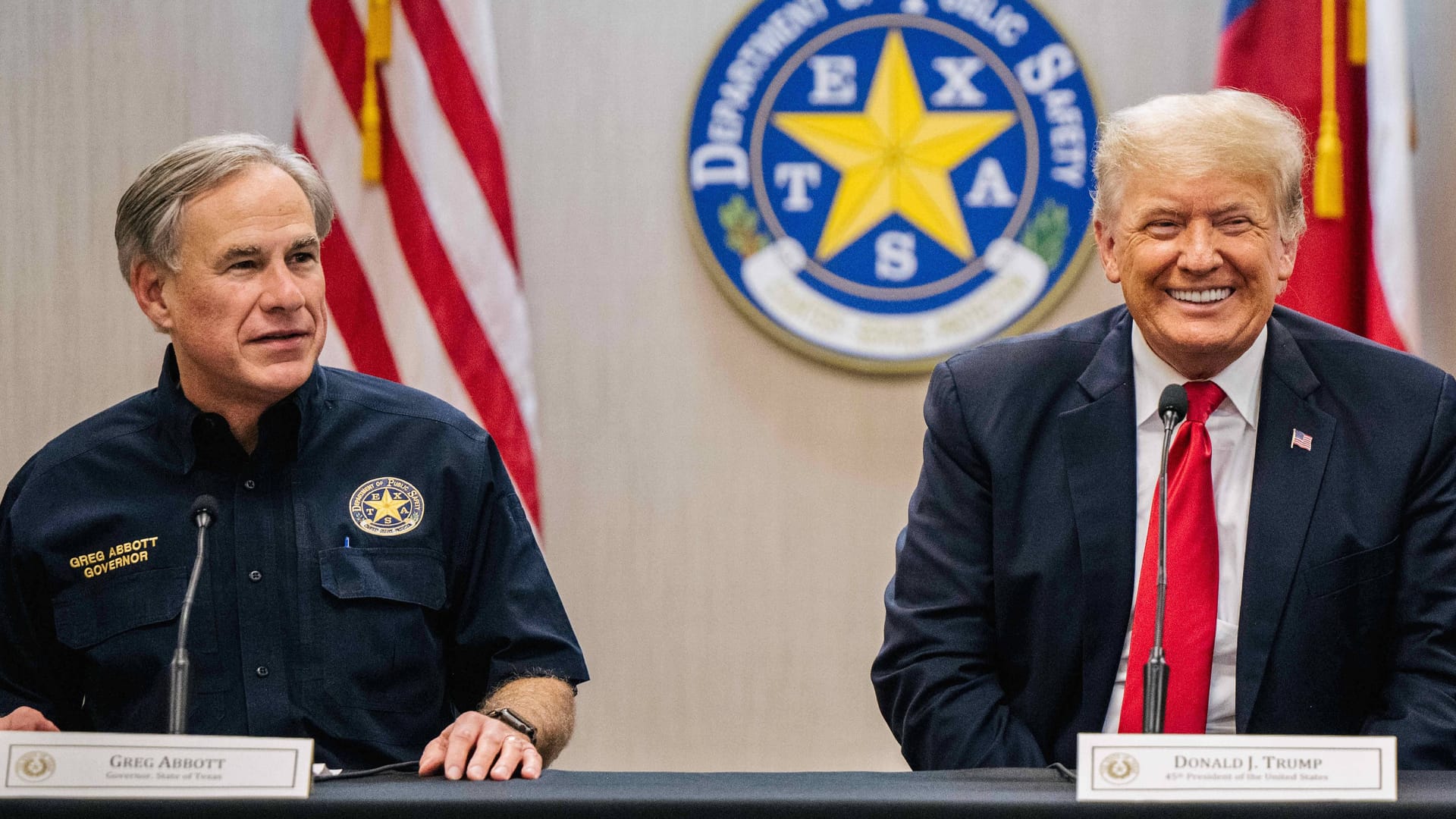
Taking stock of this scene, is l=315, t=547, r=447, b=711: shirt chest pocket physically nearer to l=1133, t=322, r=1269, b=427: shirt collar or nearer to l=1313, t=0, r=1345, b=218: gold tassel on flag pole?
l=1133, t=322, r=1269, b=427: shirt collar

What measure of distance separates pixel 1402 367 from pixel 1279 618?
0.42 m

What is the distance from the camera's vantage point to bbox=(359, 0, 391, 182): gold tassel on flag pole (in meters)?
3.23

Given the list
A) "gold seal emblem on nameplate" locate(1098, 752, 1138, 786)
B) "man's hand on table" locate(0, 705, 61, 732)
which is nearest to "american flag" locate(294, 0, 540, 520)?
"man's hand on table" locate(0, 705, 61, 732)

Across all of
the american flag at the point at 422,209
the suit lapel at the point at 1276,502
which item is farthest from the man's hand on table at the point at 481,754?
the american flag at the point at 422,209

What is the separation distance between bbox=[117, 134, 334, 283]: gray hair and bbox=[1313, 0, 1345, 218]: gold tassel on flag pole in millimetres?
2071

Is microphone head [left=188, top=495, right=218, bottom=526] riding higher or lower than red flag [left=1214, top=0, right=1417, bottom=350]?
A: lower

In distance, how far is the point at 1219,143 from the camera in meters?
1.93

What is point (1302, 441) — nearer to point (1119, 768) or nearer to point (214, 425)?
point (1119, 768)

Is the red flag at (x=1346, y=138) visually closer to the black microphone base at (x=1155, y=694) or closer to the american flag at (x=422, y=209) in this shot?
the american flag at (x=422, y=209)

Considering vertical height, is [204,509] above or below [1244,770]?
above

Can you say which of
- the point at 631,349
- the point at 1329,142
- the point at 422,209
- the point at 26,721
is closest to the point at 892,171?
the point at 631,349

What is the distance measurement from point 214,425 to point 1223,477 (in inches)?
55.1

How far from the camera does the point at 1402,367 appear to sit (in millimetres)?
2043

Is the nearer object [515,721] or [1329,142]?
[515,721]
